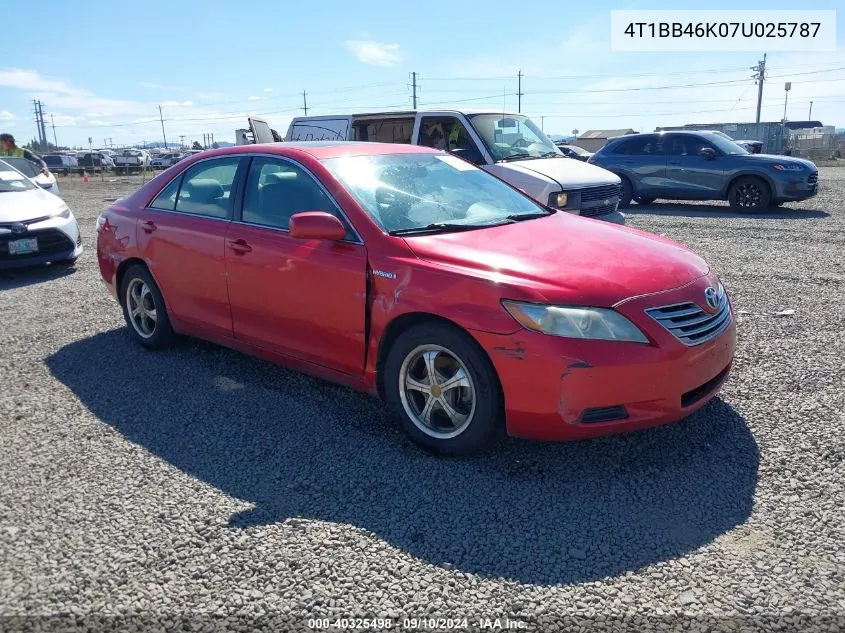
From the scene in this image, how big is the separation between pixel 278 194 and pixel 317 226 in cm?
76

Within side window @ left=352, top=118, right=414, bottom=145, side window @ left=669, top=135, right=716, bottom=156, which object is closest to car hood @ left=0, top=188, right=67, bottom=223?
side window @ left=352, top=118, right=414, bottom=145

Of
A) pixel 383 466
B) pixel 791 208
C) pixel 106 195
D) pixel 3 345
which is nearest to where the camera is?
pixel 383 466

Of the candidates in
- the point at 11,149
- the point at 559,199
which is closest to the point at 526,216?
the point at 559,199

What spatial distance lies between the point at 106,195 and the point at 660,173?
18688 millimetres

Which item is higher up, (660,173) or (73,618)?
(660,173)

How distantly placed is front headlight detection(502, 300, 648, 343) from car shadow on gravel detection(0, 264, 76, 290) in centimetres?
720

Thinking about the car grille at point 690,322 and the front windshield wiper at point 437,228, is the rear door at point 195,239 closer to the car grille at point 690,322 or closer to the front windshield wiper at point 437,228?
the front windshield wiper at point 437,228

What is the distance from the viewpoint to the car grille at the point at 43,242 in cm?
806

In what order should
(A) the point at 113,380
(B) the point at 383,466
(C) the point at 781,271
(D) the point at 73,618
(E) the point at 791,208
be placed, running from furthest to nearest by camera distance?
(E) the point at 791,208, (C) the point at 781,271, (A) the point at 113,380, (B) the point at 383,466, (D) the point at 73,618

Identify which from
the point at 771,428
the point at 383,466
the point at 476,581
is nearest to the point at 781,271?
the point at 771,428

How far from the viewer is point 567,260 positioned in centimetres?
344

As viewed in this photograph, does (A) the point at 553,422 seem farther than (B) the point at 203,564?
Yes

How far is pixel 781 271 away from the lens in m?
7.79

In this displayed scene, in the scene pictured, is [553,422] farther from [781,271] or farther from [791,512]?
[781,271]
